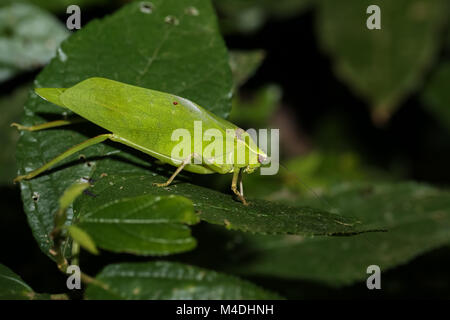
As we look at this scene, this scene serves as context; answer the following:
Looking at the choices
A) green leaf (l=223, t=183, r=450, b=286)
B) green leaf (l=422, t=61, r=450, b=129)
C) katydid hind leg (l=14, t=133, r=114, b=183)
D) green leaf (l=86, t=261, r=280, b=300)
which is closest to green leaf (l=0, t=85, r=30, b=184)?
katydid hind leg (l=14, t=133, r=114, b=183)

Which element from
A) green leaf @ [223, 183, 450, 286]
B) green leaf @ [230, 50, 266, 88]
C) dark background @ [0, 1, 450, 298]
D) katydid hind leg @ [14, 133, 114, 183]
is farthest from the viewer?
dark background @ [0, 1, 450, 298]

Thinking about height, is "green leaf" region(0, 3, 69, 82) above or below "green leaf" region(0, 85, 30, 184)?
above

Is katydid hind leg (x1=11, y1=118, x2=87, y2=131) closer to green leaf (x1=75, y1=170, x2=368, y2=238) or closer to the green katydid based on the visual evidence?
the green katydid

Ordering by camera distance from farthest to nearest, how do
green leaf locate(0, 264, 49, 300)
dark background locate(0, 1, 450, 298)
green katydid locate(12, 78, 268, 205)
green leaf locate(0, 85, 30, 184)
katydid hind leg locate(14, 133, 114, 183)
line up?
dark background locate(0, 1, 450, 298), green leaf locate(0, 85, 30, 184), green katydid locate(12, 78, 268, 205), katydid hind leg locate(14, 133, 114, 183), green leaf locate(0, 264, 49, 300)

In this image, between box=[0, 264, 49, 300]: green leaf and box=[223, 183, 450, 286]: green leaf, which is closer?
box=[0, 264, 49, 300]: green leaf

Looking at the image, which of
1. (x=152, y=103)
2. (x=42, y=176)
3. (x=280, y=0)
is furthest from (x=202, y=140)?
(x=280, y=0)

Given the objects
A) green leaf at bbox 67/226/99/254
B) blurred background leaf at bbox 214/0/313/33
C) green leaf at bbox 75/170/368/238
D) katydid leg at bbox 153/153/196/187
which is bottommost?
green leaf at bbox 67/226/99/254

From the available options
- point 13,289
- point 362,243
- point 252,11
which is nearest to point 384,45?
point 252,11

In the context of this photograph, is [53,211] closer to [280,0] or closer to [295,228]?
[295,228]

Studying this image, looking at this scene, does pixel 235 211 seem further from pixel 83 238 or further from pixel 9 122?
pixel 9 122
